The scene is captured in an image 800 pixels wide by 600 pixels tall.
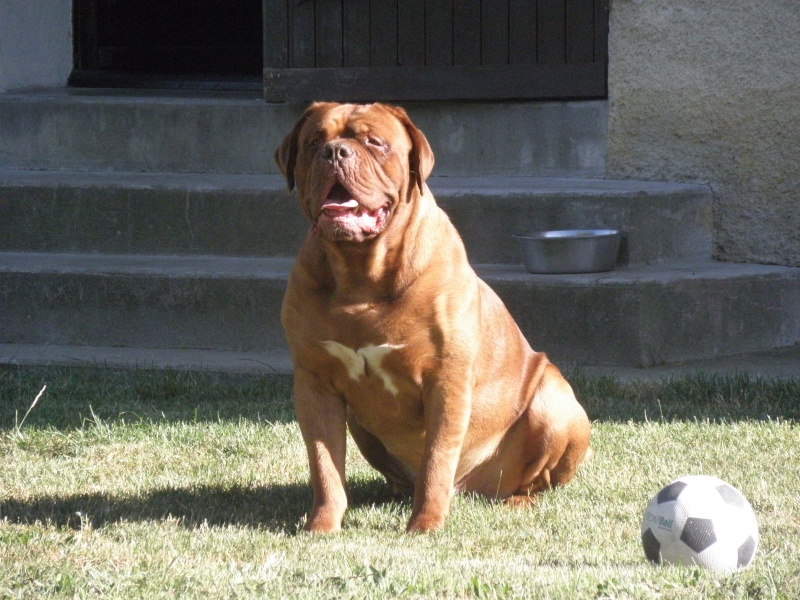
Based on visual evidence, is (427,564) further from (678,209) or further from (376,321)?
(678,209)

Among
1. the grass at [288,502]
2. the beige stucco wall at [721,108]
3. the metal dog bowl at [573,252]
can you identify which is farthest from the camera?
the beige stucco wall at [721,108]

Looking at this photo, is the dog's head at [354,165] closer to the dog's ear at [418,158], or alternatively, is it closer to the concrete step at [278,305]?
the dog's ear at [418,158]

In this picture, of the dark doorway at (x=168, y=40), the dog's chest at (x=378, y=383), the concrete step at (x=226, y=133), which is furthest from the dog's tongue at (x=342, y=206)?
the dark doorway at (x=168, y=40)

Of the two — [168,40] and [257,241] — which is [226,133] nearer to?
[257,241]

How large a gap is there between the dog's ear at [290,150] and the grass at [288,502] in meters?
1.18

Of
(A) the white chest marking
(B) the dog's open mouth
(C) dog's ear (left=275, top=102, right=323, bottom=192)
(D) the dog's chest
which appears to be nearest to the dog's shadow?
(D) the dog's chest

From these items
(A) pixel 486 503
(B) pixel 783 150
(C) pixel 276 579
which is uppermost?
(B) pixel 783 150

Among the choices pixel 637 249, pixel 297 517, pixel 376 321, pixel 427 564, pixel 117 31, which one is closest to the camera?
pixel 427 564

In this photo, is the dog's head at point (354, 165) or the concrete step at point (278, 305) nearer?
the dog's head at point (354, 165)

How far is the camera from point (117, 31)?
1050 cm

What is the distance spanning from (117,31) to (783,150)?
577 cm

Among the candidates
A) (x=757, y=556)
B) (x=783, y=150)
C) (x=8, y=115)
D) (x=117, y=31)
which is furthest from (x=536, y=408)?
(x=117, y=31)

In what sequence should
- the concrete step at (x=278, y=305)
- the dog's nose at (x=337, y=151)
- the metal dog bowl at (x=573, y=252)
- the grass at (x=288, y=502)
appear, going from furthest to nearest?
the metal dog bowl at (x=573, y=252), the concrete step at (x=278, y=305), the dog's nose at (x=337, y=151), the grass at (x=288, y=502)

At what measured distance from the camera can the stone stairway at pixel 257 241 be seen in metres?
6.85
